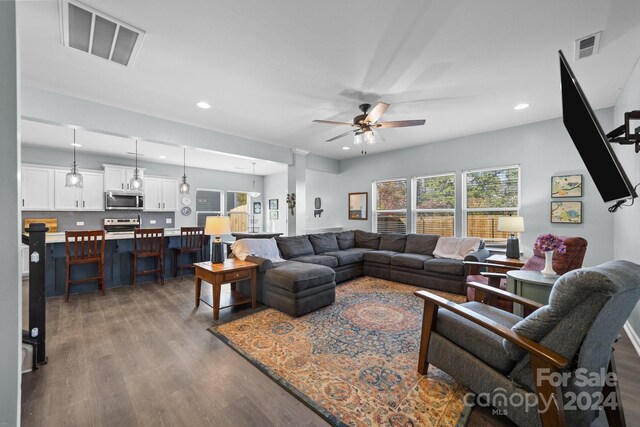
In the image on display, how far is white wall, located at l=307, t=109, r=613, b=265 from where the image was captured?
3.72m

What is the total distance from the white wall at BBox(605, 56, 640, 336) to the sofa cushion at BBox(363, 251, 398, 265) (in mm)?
2929

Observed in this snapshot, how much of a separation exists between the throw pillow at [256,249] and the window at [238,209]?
506 centimetres

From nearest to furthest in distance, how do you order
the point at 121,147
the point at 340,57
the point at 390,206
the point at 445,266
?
the point at 340,57 → the point at 445,266 → the point at 121,147 → the point at 390,206

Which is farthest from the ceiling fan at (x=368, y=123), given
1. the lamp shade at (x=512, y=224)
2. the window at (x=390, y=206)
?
the window at (x=390, y=206)

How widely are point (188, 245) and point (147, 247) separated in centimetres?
71

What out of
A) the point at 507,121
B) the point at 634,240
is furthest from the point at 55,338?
the point at 507,121

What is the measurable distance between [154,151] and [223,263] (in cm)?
401

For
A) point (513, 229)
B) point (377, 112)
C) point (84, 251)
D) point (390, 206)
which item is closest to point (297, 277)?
point (377, 112)

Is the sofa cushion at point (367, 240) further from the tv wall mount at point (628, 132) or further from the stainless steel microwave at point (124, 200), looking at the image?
the stainless steel microwave at point (124, 200)

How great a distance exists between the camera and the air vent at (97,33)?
1.90 m

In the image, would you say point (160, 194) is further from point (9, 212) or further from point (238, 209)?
point (9, 212)

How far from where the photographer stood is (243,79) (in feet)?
9.35

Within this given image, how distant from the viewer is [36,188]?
544 cm

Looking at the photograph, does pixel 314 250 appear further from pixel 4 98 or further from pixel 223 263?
pixel 4 98
